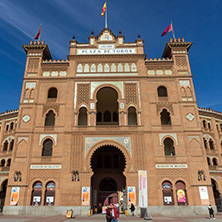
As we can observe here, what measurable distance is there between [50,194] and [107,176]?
7.24 meters

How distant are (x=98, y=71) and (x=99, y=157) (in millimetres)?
11116

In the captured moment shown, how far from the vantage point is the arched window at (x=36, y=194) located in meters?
21.8

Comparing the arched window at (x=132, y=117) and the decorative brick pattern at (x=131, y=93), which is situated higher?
A: the decorative brick pattern at (x=131, y=93)

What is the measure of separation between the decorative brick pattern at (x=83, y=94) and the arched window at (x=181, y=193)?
45.2 ft

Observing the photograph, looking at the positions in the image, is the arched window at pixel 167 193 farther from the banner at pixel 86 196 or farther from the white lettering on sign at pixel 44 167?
the white lettering on sign at pixel 44 167

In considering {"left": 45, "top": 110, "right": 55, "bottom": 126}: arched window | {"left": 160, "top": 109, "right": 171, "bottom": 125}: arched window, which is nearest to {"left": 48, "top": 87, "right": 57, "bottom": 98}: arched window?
{"left": 45, "top": 110, "right": 55, "bottom": 126}: arched window

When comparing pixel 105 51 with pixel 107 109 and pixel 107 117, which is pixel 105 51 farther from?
pixel 107 117

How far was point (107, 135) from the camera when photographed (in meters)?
24.0

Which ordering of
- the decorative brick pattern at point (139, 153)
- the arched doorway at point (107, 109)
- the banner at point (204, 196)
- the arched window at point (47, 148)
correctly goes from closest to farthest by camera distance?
1. the banner at point (204, 196)
2. the decorative brick pattern at point (139, 153)
3. the arched window at point (47, 148)
4. the arched doorway at point (107, 109)

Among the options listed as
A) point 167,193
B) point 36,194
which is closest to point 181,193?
point 167,193

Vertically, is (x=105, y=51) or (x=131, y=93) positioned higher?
(x=105, y=51)

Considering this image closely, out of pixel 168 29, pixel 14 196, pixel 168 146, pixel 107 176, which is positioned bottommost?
pixel 14 196

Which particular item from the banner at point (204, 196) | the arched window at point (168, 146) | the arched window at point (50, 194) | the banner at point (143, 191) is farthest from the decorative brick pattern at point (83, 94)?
the banner at point (204, 196)

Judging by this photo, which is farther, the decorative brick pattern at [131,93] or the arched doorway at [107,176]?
the decorative brick pattern at [131,93]
